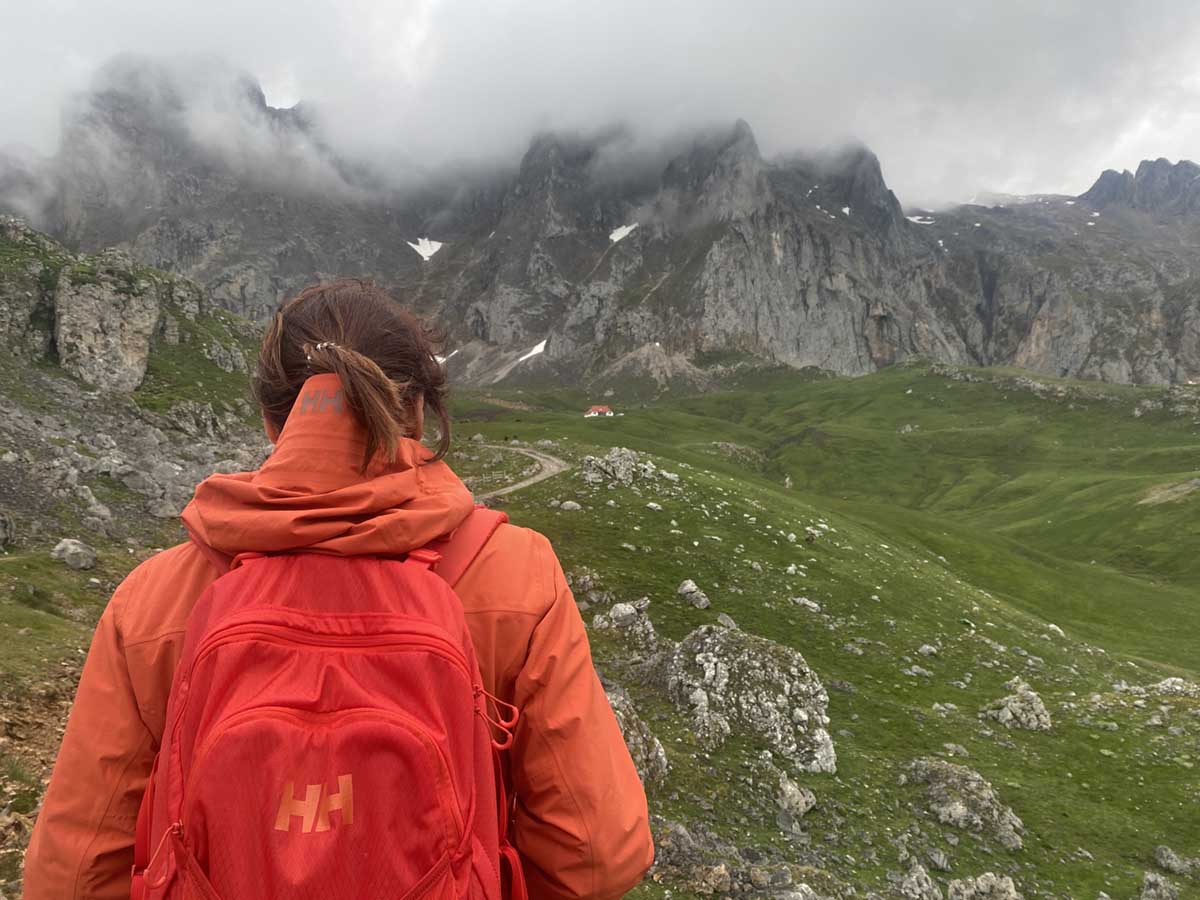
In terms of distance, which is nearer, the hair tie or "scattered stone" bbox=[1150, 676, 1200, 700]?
the hair tie

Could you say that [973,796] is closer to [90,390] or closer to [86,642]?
[86,642]

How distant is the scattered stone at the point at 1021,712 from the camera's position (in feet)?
75.3

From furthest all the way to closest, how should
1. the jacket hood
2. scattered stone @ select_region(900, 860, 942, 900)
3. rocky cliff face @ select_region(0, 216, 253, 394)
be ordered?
rocky cliff face @ select_region(0, 216, 253, 394), scattered stone @ select_region(900, 860, 942, 900), the jacket hood

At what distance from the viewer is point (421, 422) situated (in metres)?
4.47

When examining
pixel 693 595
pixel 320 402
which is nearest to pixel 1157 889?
pixel 693 595

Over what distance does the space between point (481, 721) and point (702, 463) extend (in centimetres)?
8206

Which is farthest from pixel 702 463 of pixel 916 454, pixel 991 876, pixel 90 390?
pixel 916 454

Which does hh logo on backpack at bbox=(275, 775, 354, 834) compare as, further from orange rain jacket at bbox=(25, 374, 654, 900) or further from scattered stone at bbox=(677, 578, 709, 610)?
scattered stone at bbox=(677, 578, 709, 610)

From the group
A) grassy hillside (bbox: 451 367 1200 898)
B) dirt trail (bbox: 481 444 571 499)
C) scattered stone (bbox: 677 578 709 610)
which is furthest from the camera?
dirt trail (bbox: 481 444 571 499)

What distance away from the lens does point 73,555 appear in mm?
21203

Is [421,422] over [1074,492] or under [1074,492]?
over

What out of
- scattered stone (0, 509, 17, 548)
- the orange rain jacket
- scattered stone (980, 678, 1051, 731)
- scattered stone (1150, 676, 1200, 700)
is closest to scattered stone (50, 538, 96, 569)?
scattered stone (0, 509, 17, 548)

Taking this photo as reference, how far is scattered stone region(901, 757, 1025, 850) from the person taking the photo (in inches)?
647

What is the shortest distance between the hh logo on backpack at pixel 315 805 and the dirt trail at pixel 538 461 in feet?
132
